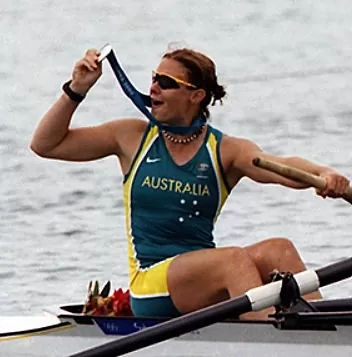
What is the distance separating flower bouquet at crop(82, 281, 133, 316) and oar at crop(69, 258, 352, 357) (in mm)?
587

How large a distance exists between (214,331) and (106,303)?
0.47 metres

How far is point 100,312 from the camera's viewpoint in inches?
201

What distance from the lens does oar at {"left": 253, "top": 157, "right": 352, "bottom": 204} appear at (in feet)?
14.5

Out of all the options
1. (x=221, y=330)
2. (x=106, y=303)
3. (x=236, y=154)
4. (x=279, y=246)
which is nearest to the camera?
(x=221, y=330)

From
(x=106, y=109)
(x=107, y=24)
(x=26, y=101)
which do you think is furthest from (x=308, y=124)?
(x=107, y=24)

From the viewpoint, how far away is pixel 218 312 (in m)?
4.45

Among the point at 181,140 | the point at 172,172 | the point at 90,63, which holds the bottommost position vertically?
the point at 172,172

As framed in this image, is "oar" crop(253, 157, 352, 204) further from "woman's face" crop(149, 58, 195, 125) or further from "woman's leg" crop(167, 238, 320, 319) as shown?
"woman's face" crop(149, 58, 195, 125)

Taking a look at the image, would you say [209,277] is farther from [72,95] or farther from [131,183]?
[72,95]

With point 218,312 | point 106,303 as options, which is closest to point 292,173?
point 218,312

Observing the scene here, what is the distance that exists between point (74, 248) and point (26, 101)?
13.2 feet

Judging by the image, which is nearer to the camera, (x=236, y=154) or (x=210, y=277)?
(x=210, y=277)

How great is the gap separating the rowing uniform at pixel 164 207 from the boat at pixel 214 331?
0.18 meters

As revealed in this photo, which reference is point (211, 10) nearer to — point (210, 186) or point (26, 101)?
point (26, 101)
